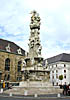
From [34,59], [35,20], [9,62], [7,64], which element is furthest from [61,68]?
[34,59]

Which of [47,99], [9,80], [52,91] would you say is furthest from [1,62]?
[47,99]

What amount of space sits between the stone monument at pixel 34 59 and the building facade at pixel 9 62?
26012mm

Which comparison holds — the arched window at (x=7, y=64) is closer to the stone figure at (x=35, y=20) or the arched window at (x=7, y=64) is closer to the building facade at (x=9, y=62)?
the building facade at (x=9, y=62)

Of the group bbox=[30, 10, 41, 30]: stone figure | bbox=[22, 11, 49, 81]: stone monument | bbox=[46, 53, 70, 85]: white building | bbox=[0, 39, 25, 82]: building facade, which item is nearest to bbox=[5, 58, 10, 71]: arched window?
bbox=[0, 39, 25, 82]: building facade

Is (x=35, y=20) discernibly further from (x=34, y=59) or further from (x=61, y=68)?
(x=61, y=68)

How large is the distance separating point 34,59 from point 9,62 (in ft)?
95.8

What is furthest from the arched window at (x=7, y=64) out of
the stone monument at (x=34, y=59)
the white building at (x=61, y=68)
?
the stone monument at (x=34, y=59)

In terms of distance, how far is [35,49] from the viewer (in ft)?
75.3

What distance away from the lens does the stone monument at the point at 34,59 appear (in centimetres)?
2109

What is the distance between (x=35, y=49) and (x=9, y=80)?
28217 mm

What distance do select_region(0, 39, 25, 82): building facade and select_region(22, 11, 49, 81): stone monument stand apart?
2601cm

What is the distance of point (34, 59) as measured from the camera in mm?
22078

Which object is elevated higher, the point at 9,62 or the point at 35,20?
the point at 35,20

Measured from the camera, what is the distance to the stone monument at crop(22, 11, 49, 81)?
2109 cm
